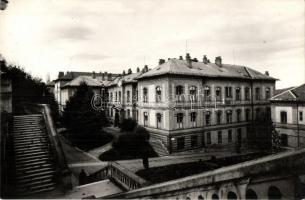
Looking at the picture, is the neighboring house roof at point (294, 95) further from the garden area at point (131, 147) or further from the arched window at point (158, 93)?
the garden area at point (131, 147)

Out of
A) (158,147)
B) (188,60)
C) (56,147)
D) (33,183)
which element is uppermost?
(188,60)

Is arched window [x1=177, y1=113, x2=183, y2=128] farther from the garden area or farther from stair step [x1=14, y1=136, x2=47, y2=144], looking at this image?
stair step [x1=14, y1=136, x2=47, y2=144]

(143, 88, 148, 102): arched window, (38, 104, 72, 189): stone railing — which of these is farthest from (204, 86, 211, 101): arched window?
(38, 104, 72, 189): stone railing

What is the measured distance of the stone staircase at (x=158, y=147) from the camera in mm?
27186

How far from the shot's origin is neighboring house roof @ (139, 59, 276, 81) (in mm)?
28188

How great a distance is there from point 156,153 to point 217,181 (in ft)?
80.4

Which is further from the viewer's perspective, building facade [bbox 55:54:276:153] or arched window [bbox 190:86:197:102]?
arched window [bbox 190:86:197:102]

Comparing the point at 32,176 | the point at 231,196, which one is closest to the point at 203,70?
the point at 32,176

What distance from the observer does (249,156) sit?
85.9 feet

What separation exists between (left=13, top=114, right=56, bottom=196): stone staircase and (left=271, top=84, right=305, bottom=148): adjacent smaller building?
26.2 metres

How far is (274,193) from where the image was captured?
9.96ft

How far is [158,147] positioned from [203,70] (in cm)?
1184

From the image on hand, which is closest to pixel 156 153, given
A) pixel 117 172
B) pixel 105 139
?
pixel 105 139

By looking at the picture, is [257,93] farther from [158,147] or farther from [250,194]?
[250,194]
